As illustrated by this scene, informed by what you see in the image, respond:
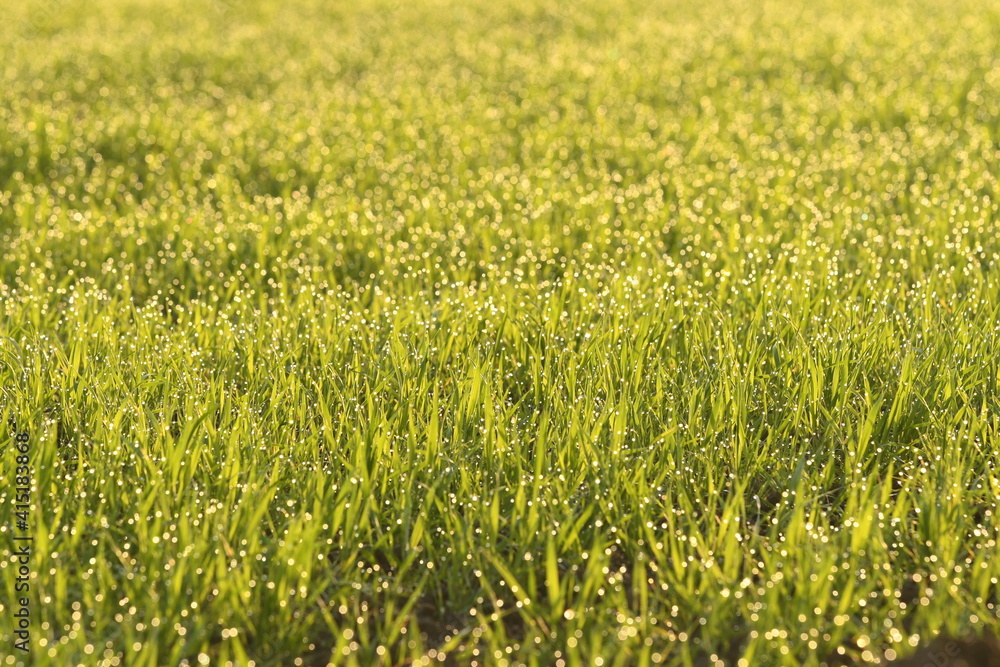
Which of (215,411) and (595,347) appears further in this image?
(595,347)

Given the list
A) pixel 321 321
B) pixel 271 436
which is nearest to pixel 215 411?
pixel 271 436

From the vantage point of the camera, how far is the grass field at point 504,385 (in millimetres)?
2172

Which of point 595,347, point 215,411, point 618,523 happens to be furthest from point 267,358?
point 618,523

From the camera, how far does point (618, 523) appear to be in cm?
241

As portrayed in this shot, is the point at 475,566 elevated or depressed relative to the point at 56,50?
depressed

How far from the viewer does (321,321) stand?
11.7 feet

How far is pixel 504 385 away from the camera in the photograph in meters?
3.16

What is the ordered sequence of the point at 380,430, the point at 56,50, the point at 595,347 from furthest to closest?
the point at 56,50
the point at 595,347
the point at 380,430

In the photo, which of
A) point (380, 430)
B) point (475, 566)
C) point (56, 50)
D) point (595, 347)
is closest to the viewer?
point (475, 566)

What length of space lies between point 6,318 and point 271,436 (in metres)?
1.53

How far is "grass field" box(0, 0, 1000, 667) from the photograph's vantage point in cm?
217

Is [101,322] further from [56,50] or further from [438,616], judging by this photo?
[56,50]

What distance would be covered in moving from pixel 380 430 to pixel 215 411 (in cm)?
53

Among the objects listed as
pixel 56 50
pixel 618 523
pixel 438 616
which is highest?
pixel 56 50
